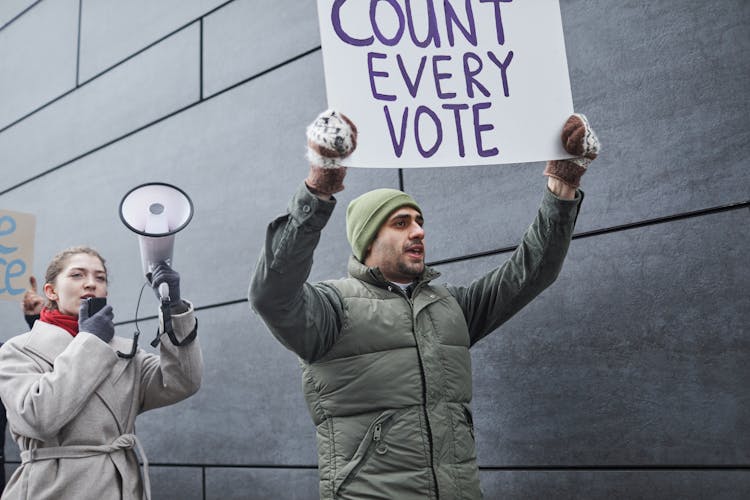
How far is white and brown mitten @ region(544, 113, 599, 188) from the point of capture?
6.35 feet

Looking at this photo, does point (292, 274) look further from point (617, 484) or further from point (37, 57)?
point (37, 57)

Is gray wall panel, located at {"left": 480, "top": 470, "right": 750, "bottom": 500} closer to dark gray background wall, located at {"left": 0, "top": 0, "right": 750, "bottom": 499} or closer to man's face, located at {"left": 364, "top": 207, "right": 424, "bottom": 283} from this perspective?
dark gray background wall, located at {"left": 0, "top": 0, "right": 750, "bottom": 499}

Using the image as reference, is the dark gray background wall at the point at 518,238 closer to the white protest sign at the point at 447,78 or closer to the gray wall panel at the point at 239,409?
the gray wall panel at the point at 239,409

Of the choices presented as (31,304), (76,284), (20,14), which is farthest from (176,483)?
(20,14)

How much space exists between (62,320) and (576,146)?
1.85m

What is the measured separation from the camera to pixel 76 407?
2.18 metres

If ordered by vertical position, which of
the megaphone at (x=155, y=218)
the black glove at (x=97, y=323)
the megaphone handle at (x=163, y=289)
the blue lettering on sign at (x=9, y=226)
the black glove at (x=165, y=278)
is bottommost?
the black glove at (x=97, y=323)

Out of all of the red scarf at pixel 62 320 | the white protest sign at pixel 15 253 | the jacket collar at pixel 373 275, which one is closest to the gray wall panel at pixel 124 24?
the white protest sign at pixel 15 253

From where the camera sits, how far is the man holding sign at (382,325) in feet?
5.58

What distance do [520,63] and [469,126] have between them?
10.7 inches

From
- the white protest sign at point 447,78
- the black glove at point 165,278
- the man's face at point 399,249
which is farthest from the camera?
the black glove at point 165,278

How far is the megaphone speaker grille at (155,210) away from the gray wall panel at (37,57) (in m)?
2.96

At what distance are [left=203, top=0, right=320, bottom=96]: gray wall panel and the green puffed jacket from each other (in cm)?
191

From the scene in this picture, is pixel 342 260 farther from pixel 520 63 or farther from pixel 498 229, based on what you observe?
pixel 520 63
